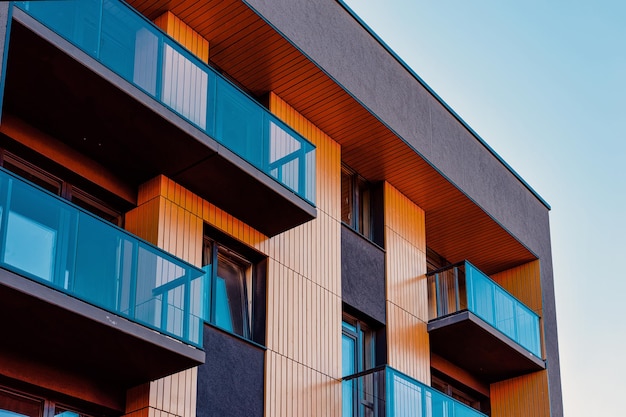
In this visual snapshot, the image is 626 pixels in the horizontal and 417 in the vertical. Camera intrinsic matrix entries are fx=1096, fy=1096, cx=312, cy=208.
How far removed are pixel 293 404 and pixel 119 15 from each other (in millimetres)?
6575

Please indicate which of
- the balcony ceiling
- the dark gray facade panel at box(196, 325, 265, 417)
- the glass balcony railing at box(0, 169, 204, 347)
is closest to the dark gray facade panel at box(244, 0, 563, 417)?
the balcony ceiling

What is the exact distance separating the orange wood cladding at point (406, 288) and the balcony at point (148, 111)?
3686 millimetres

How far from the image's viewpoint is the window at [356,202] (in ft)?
69.4

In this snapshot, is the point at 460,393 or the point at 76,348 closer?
the point at 76,348

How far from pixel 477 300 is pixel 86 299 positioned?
1095cm

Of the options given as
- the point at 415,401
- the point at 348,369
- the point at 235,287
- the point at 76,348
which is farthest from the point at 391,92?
the point at 76,348

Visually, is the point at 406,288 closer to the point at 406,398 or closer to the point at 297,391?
the point at 406,398

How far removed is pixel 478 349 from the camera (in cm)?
2292

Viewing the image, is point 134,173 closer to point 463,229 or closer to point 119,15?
point 119,15

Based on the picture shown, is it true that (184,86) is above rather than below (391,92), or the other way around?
below

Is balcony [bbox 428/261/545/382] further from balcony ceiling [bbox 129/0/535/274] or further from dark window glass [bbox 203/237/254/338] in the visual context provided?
dark window glass [bbox 203/237/254/338]

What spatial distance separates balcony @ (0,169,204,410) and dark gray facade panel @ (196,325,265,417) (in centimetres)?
123

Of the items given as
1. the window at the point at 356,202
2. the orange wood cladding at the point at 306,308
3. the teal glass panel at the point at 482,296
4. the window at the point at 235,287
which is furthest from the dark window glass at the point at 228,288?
the teal glass panel at the point at 482,296

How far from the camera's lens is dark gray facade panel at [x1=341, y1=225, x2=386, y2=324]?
1973cm
